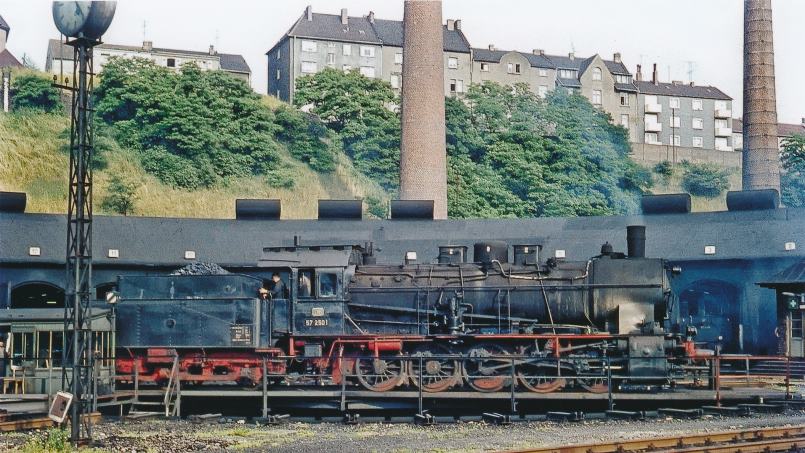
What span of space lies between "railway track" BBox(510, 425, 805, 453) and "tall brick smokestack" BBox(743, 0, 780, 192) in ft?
91.8

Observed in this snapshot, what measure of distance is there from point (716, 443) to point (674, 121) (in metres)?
75.7

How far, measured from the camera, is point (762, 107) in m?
40.7

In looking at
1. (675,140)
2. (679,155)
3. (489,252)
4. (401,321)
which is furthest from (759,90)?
(675,140)

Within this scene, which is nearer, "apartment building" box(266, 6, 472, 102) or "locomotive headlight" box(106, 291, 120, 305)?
"locomotive headlight" box(106, 291, 120, 305)

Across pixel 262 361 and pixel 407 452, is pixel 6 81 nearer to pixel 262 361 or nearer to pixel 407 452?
pixel 262 361

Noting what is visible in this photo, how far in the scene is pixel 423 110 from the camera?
39062 millimetres

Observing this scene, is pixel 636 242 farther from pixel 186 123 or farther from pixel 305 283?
pixel 186 123

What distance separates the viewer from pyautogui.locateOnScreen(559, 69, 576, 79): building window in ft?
263

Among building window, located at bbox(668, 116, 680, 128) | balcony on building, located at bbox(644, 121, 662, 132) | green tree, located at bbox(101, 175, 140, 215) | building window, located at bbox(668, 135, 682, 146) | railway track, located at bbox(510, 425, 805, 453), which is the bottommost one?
railway track, located at bbox(510, 425, 805, 453)

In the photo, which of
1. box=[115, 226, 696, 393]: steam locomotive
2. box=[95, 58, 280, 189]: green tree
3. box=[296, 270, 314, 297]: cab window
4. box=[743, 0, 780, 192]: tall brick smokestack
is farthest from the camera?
box=[95, 58, 280, 189]: green tree

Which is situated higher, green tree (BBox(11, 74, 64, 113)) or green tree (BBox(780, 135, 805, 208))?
green tree (BBox(11, 74, 64, 113))

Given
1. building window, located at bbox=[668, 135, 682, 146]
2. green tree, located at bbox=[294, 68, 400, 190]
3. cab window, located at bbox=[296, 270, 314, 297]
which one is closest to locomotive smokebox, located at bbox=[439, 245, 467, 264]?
cab window, located at bbox=[296, 270, 314, 297]

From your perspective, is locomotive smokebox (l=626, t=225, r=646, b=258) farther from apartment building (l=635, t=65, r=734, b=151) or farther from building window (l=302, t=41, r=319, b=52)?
apartment building (l=635, t=65, r=734, b=151)

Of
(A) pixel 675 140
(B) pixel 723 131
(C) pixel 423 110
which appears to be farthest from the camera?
(B) pixel 723 131
